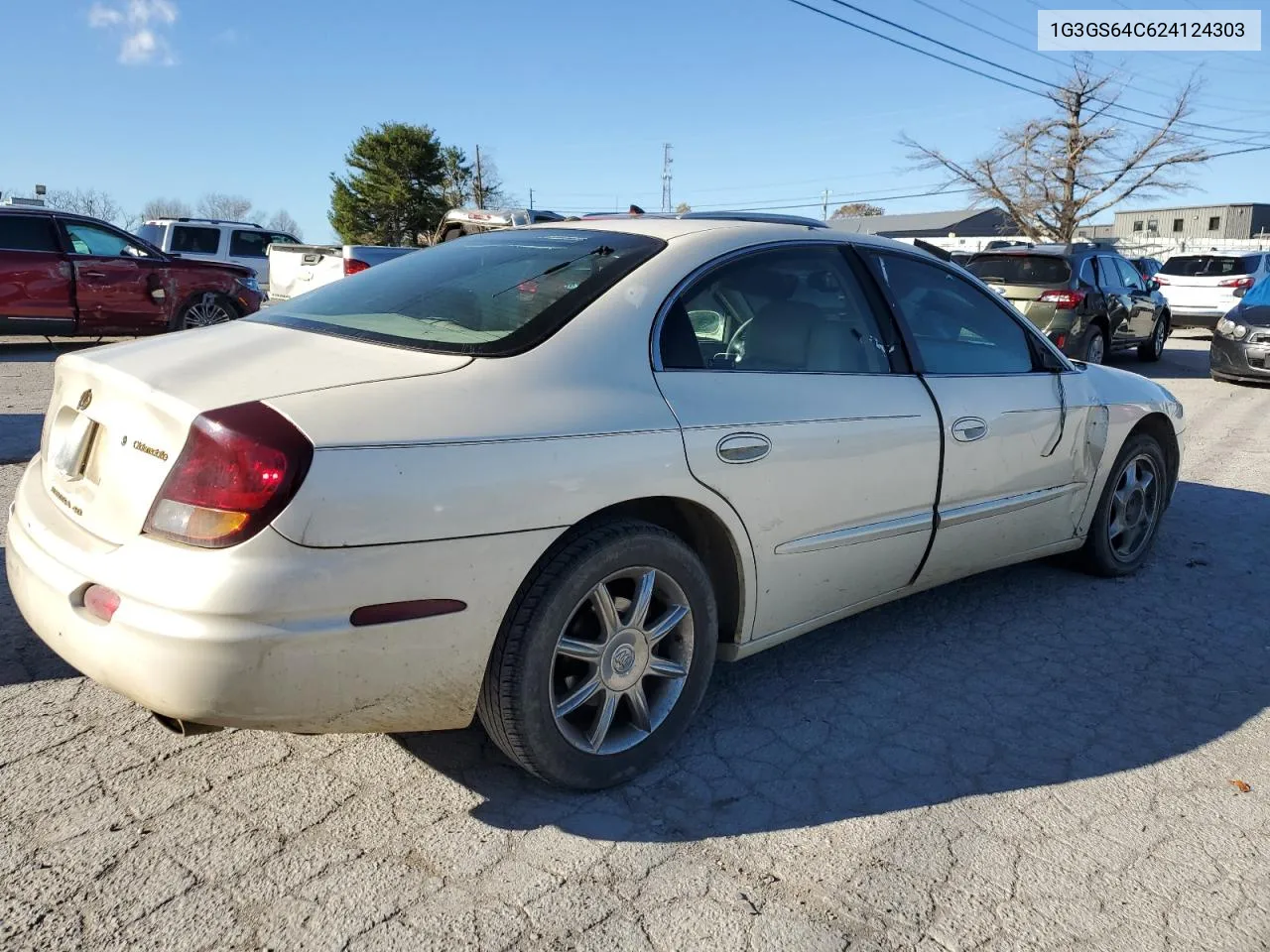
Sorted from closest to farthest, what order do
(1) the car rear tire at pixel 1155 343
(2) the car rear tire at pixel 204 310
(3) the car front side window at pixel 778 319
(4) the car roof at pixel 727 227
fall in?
(3) the car front side window at pixel 778 319 < (4) the car roof at pixel 727 227 < (2) the car rear tire at pixel 204 310 < (1) the car rear tire at pixel 1155 343

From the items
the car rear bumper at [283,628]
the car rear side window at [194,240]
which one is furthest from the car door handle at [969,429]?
the car rear side window at [194,240]

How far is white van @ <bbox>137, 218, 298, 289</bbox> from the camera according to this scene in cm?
1870

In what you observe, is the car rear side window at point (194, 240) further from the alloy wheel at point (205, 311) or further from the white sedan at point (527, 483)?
the white sedan at point (527, 483)

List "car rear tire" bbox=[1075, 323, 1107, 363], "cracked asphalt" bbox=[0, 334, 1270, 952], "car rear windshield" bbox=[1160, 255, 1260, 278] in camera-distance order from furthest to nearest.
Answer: "car rear windshield" bbox=[1160, 255, 1260, 278], "car rear tire" bbox=[1075, 323, 1107, 363], "cracked asphalt" bbox=[0, 334, 1270, 952]

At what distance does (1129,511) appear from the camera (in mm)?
4617

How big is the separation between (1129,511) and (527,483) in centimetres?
349

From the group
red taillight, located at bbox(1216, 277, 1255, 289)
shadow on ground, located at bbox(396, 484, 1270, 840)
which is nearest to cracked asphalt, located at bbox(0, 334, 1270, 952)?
shadow on ground, located at bbox(396, 484, 1270, 840)

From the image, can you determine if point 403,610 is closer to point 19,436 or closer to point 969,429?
point 969,429

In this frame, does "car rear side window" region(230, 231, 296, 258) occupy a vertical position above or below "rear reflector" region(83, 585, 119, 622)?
above

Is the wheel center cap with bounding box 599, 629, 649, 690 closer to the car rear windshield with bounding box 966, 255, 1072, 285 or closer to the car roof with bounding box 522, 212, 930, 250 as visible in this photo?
the car roof with bounding box 522, 212, 930, 250

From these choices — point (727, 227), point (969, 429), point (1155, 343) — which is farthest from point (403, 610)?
point (1155, 343)

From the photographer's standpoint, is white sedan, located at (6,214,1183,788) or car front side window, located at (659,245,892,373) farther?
car front side window, located at (659,245,892,373)

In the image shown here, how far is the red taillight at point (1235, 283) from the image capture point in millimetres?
16906

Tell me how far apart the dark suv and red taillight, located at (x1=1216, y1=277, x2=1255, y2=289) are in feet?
19.6
